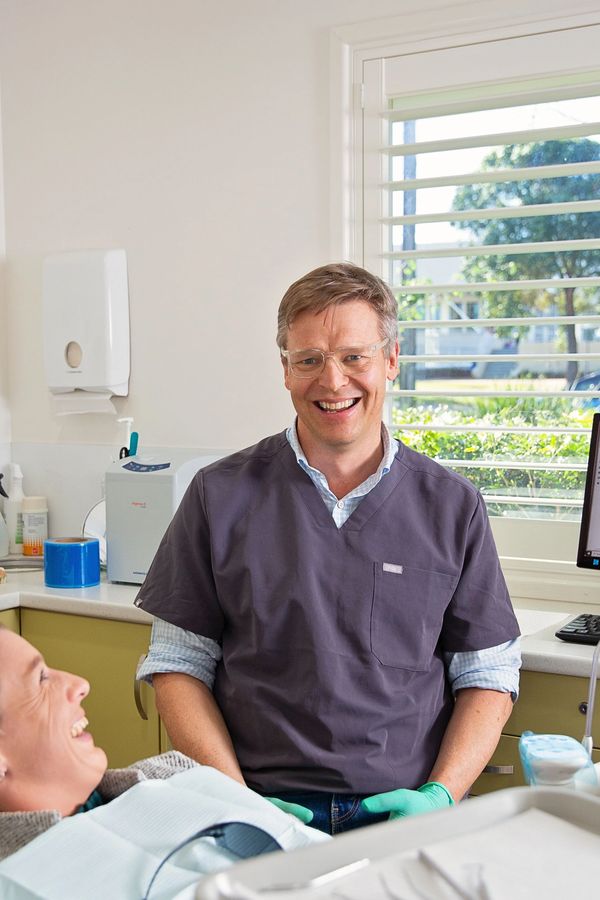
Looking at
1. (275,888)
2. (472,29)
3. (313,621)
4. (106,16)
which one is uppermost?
(106,16)

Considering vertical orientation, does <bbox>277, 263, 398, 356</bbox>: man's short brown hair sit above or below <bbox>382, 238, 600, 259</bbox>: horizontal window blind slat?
below

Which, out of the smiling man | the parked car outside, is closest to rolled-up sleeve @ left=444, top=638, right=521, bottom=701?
the smiling man

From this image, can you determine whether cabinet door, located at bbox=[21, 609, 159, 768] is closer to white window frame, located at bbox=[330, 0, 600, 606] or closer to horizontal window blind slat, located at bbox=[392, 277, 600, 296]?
white window frame, located at bbox=[330, 0, 600, 606]

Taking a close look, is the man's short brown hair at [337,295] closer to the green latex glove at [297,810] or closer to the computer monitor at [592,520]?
the computer monitor at [592,520]

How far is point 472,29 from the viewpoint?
2.51 m

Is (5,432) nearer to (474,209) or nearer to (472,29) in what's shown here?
(474,209)

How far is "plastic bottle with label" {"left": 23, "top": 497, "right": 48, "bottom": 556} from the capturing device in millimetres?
3098

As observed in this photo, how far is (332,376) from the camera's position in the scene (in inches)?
70.8

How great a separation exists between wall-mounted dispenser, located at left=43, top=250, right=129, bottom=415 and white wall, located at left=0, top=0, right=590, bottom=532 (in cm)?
5

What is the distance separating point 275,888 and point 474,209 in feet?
7.38

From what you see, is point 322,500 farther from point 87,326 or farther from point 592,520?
point 87,326

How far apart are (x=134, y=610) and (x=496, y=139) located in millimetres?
1478

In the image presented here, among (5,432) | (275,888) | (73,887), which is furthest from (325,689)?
(5,432)

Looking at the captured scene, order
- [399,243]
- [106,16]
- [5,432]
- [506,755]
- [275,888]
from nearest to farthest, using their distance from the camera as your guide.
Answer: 1. [275,888]
2. [506,755]
3. [399,243]
4. [106,16]
5. [5,432]
